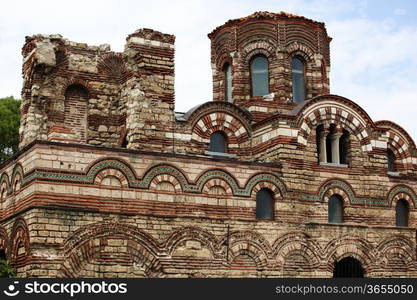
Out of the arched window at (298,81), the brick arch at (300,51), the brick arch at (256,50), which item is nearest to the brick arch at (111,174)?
the brick arch at (256,50)

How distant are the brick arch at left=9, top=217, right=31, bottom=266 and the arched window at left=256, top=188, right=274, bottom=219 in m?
6.17

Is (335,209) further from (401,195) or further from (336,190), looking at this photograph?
(401,195)

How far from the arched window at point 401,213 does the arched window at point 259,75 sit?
548 centimetres

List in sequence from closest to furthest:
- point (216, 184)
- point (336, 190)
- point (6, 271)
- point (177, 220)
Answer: point (6, 271)
point (177, 220)
point (216, 184)
point (336, 190)

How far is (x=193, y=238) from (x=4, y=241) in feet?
15.7

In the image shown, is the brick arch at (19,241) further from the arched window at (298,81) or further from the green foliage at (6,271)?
the arched window at (298,81)

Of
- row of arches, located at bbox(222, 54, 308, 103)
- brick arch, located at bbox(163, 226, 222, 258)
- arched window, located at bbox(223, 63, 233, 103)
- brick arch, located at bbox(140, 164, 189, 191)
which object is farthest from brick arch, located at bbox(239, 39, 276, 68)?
brick arch, located at bbox(163, 226, 222, 258)

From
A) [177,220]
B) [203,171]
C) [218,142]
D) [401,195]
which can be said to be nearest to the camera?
[177,220]

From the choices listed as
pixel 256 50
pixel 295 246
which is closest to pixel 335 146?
pixel 295 246

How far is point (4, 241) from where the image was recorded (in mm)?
19078

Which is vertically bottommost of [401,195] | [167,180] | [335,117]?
[167,180]

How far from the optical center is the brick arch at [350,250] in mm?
20672

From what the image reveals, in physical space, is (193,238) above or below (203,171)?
below

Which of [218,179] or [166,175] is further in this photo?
[218,179]
